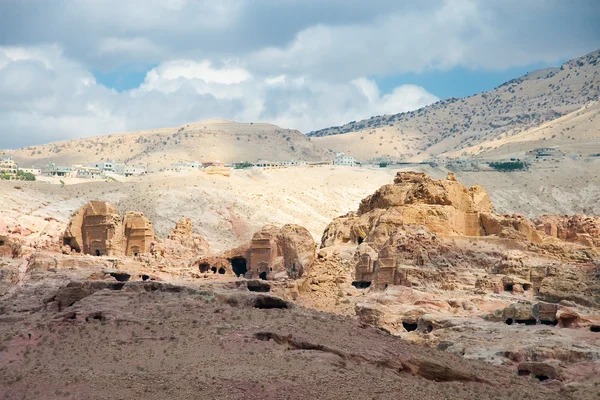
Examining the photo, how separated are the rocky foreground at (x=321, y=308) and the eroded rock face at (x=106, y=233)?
9 centimetres

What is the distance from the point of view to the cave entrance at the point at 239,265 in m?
71.8

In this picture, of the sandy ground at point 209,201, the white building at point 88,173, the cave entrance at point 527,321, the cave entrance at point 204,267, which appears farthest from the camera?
the white building at point 88,173

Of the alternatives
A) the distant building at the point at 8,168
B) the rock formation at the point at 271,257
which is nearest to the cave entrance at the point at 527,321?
the rock formation at the point at 271,257

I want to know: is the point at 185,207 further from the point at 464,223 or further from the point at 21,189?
the point at 464,223

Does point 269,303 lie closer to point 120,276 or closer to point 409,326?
point 409,326

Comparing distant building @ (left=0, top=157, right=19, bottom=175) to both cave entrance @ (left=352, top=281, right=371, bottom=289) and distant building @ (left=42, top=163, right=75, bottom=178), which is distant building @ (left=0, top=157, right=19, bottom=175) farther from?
cave entrance @ (left=352, top=281, right=371, bottom=289)

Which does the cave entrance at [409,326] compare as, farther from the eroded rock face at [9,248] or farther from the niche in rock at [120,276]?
the eroded rock face at [9,248]

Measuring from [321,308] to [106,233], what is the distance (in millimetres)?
23730

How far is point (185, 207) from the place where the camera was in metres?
119

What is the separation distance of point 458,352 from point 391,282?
15.6 meters

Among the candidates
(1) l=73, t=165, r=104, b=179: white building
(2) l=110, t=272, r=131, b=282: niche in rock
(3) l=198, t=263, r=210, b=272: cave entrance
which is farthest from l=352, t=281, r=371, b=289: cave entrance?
(1) l=73, t=165, r=104, b=179: white building

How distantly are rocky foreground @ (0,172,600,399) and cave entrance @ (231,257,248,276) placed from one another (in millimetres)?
82

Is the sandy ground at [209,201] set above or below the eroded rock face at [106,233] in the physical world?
above

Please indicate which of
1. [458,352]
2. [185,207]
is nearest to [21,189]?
[185,207]
